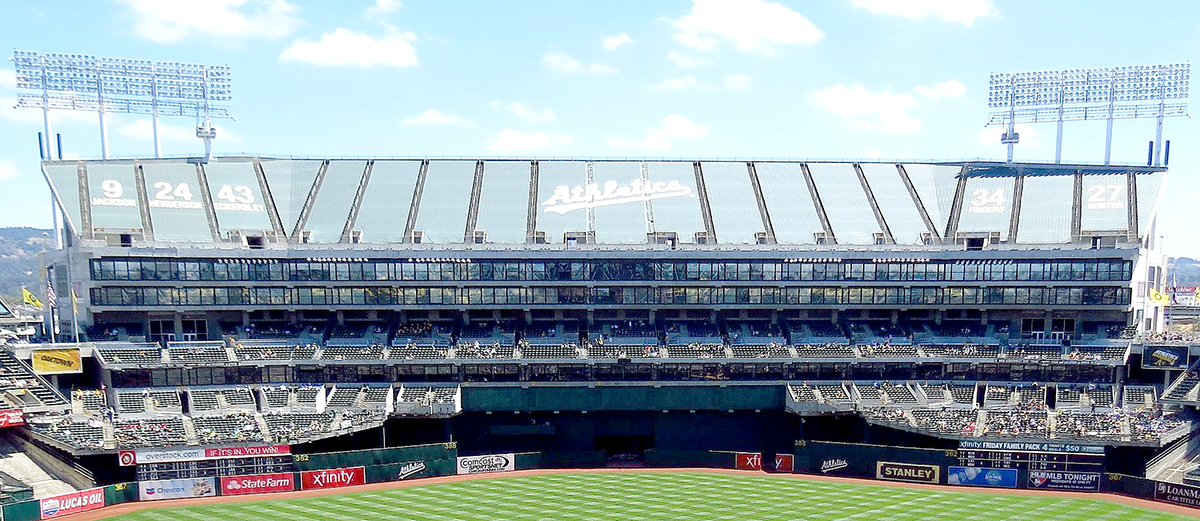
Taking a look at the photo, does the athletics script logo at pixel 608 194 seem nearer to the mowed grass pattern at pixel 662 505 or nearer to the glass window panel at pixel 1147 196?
the mowed grass pattern at pixel 662 505

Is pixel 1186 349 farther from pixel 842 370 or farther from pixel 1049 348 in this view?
pixel 842 370

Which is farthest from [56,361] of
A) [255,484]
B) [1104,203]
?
[1104,203]

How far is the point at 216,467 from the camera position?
1930 inches

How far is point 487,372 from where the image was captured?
61.0 metres

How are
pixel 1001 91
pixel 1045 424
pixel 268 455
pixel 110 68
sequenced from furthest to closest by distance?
pixel 1001 91
pixel 110 68
pixel 1045 424
pixel 268 455

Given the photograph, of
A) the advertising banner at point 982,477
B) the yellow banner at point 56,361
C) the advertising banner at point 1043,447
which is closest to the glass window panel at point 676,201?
the advertising banner at point 982,477

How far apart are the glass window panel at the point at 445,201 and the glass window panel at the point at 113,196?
25.9 m

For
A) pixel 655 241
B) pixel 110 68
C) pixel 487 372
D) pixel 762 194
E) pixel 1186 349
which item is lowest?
pixel 487 372

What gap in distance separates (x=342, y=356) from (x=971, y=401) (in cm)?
5314

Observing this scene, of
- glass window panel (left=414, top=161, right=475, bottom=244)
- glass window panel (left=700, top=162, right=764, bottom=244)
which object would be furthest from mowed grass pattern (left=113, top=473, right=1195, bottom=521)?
glass window panel (left=414, top=161, right=475, bottom=244)

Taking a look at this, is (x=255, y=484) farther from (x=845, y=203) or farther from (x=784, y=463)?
(x=845, y=203)

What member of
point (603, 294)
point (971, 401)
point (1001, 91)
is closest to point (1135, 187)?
point (1001, 91)

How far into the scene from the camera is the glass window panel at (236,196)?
6938cm

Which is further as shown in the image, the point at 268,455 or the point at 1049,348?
the point at 1049,348
